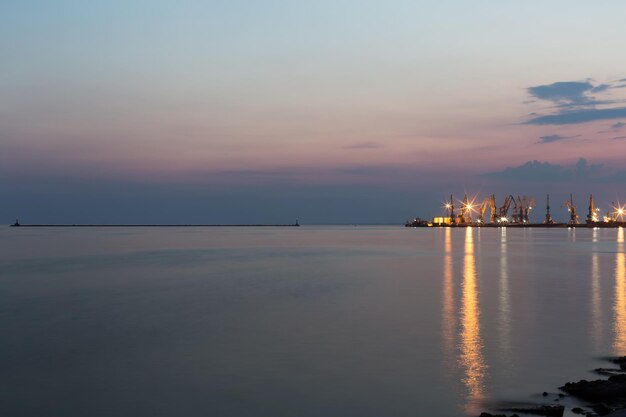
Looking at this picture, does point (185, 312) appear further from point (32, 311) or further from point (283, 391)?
point (283, 391)

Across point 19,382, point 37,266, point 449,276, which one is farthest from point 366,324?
point 37,266

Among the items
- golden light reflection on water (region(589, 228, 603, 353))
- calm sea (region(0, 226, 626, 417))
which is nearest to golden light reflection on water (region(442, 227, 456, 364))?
calm sea (region(0, 226, 626, 417))

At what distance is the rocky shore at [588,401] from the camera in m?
8.97

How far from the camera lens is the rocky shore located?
8969mm

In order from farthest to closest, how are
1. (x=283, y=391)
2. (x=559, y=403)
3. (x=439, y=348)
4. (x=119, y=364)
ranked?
(x=439, y=348)
(x=119, y=364)
(x=283, y=391)
(x=559, y=403)

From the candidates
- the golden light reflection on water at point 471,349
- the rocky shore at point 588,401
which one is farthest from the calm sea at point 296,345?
the rocky shore at point 588,401

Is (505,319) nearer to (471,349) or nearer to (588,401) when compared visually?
(471,349)

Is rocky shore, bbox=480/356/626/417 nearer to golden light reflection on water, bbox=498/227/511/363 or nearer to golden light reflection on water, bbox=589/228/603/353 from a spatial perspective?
golden light reflection on water, bbox=498/227/511/363

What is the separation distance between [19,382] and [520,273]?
28966 millimetres

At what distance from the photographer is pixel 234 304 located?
21.7m

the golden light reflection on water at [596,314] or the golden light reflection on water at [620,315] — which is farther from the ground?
the golden light reflection on water at [620,315]

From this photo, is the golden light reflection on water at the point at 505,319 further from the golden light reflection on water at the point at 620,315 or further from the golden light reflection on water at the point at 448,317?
the golden light reflection on water at the point at 620,315

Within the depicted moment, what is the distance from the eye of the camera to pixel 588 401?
31.5 feet

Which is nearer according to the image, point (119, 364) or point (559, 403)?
point (559, 403)
